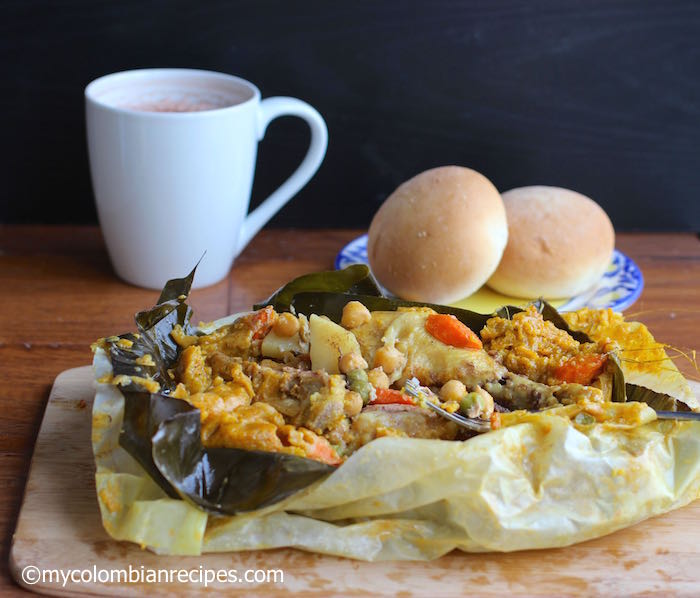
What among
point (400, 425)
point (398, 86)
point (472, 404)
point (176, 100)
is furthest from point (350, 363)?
point (398, 86)

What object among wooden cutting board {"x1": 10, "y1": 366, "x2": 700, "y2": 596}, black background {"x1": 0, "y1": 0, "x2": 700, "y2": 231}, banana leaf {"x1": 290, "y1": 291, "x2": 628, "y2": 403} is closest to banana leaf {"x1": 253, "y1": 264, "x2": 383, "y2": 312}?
banana leaf {"x1": 290, "y1": 291, "x2": 628, "y2": 403}

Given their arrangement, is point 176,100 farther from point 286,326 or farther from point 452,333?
point 452,333

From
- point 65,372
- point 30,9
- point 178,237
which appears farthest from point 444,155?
point 65,372

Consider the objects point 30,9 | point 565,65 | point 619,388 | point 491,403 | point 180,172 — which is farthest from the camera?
point 565,65

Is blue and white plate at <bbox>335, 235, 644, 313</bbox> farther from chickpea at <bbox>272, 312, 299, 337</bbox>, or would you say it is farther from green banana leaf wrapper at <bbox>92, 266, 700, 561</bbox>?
green banana leaf wrapper at <bbox>92, 266, 700, 561</bbox>

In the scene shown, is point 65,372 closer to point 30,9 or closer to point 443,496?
point 443,496

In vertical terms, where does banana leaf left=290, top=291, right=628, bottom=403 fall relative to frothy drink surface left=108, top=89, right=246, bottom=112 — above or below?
below
